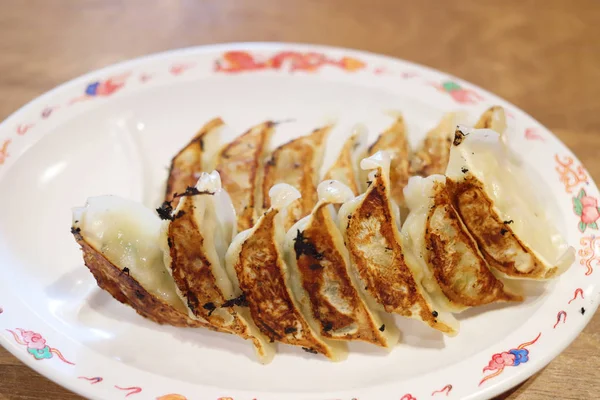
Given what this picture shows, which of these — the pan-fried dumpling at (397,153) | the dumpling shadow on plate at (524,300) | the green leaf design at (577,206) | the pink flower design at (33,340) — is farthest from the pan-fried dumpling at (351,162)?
the pink flower design at (33,340)

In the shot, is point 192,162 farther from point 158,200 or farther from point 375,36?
point 375,36

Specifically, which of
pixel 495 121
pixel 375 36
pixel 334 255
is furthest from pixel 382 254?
pixel 375 36

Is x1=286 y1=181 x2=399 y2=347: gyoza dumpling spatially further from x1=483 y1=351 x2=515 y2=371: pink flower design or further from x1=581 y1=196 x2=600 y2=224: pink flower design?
x1=581 y1=196 x2=600 y2=224: pink flower design

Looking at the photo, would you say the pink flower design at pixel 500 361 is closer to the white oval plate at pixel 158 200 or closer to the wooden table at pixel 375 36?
the white oval plate at pixel 158 200

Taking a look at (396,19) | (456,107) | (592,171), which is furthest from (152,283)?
(396,19)

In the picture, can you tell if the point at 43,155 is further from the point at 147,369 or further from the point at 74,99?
the point at 147,369
